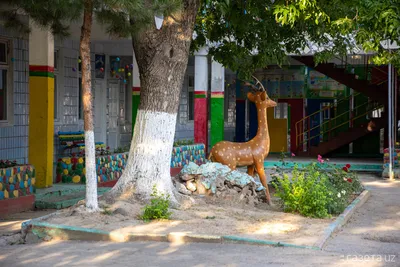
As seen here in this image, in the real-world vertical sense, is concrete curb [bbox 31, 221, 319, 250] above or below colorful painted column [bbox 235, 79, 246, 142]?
below

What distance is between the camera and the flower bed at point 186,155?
1914 centimetres

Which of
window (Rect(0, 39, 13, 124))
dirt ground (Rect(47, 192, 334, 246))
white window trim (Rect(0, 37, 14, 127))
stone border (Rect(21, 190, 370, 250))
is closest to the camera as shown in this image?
stone border (Rect(21, 190, 370, 250))

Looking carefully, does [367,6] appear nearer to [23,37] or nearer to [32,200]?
[32,200]

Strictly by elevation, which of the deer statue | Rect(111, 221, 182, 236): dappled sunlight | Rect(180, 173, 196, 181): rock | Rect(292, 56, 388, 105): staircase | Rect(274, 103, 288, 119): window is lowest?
Rect(111, 221, 182, 236): dappled sunlight

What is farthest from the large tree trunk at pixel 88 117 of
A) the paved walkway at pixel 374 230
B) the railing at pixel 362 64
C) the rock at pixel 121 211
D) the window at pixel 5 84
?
the railing at pixel 362 64

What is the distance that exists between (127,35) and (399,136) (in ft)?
55.4

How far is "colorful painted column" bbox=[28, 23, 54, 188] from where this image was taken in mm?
15023

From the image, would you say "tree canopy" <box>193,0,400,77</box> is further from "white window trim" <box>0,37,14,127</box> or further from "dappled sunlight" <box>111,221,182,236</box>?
"white window trim" <box>0,37,14,127</box>

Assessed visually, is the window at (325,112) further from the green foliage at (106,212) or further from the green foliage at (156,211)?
the green foliage at (106,212)

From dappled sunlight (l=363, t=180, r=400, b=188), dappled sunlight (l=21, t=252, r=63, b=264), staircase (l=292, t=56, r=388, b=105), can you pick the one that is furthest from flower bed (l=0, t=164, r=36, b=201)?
staircase (l=292, t=56, r=388, b=105)

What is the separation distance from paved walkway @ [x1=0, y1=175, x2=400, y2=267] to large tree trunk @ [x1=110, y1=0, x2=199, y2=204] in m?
2.26

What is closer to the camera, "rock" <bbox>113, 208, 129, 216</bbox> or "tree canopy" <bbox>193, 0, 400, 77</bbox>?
"rock" <bbox>113, 208, 129, 216</bbox>

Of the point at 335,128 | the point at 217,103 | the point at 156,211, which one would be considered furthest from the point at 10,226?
the point at 335,128

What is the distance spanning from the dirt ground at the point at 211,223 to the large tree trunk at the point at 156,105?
58cm
